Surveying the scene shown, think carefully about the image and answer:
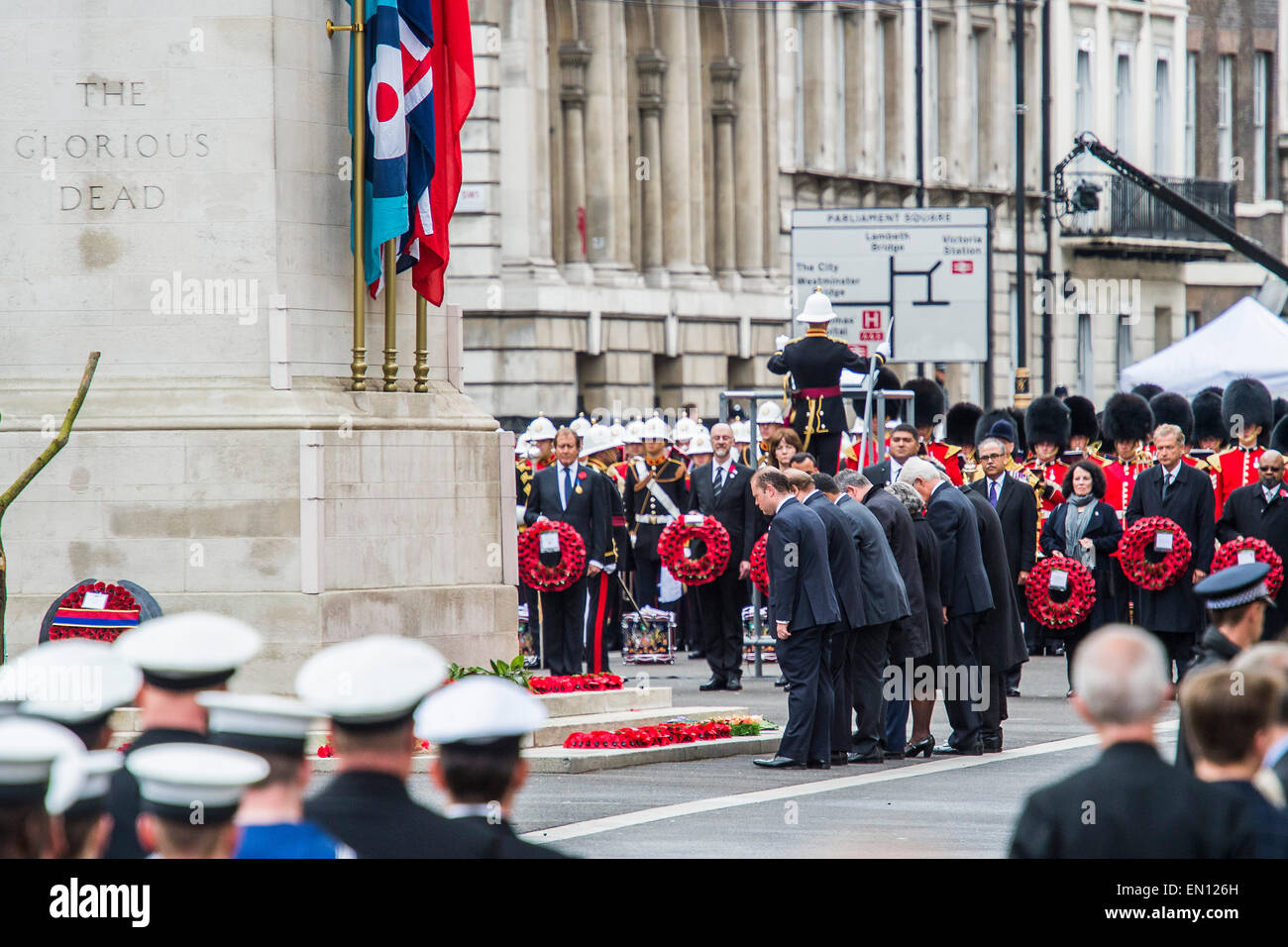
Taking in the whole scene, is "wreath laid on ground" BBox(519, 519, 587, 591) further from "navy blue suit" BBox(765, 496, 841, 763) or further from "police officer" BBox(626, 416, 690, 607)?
"navy blue suit" BBox(765, 496, 841, 763)

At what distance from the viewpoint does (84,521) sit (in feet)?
46.1

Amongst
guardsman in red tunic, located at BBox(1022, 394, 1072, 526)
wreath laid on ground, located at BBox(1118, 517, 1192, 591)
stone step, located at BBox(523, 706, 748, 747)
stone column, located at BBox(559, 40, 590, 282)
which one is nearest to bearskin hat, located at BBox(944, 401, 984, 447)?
guardsman in red tunic, located at BBox(1022, 394, 1072, 526)

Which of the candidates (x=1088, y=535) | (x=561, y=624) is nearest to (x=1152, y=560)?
(x=1088, y=535)

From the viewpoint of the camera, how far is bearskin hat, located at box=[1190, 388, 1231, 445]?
76.8 ft

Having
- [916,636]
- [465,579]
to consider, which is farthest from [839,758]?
[465,579]

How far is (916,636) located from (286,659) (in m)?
3.61

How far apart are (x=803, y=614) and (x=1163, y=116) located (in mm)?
44516

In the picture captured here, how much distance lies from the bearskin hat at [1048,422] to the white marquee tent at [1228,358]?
7.77m

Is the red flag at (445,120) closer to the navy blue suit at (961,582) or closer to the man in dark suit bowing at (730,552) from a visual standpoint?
the navy blue suit at (961,582)

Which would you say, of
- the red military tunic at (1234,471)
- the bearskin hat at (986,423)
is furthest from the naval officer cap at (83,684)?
the bearskin hat at (986,423)

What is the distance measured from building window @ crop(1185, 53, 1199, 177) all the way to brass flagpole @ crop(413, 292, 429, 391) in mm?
43879

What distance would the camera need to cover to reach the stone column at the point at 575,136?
A: 36906 mm

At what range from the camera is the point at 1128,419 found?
23.4 metres
